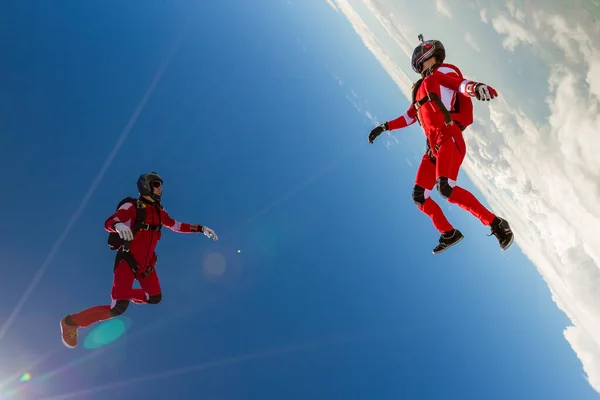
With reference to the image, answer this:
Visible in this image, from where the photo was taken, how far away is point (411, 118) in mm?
5953

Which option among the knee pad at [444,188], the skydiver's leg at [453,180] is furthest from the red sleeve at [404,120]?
the knee pad at [444,188]

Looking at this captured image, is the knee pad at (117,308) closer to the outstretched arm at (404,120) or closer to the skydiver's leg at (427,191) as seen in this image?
the skydiver's leg at (427,191)

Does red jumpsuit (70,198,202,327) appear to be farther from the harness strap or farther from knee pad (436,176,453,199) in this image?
knee pad (436,176,453,199)

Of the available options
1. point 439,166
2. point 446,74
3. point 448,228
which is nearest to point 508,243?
point 448,228

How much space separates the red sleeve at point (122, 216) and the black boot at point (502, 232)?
17.5 ft

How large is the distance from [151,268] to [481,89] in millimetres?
5900

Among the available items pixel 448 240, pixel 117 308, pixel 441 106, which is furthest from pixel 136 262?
pixel 441 106

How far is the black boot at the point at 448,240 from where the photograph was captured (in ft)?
17.0

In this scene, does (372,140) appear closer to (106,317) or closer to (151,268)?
(151,268)

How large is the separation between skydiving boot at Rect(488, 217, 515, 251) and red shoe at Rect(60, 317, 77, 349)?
6868mm

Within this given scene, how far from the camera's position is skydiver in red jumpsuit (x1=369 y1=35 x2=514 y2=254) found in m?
4.82

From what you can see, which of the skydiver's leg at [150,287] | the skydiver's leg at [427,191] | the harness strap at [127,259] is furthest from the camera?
the skydiver's leg at [150,287]

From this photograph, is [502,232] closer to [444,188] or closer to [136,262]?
[444,188]

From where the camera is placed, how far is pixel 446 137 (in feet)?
16.3
